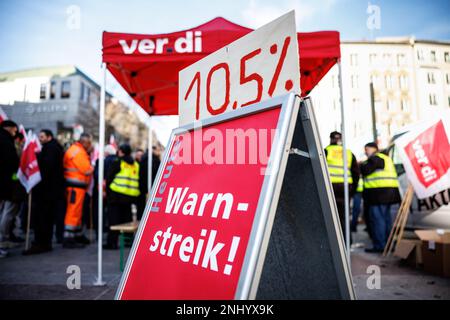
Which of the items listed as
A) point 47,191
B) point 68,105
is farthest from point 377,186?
point 68,105

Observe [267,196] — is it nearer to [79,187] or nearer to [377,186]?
[377,186]

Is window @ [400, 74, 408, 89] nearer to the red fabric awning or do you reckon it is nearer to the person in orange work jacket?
the red fabric awning

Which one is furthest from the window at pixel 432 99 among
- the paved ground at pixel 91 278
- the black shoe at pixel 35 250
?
the black shoe at pixel 35 250

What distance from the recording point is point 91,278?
3.58m

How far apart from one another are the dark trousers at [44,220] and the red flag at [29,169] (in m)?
0.31

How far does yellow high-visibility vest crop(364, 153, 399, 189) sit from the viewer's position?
4.91m

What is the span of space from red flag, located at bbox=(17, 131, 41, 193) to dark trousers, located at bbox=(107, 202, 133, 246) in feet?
4.13

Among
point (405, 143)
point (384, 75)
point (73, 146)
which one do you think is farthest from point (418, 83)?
point (73, 146)

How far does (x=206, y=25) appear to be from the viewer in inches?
142

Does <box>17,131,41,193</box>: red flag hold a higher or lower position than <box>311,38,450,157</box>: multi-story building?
lower


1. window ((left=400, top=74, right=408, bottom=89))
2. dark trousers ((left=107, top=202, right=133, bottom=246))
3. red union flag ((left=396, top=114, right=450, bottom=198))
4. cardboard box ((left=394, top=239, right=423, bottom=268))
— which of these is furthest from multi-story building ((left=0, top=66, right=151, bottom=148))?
window ((left=400, top=74, right=408, bottom=89))

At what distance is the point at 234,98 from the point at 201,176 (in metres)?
0.62

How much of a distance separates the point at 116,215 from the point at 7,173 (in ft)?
5.62

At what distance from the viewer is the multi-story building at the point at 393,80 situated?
3931 cm
